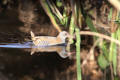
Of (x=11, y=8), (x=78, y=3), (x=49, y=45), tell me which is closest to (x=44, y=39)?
(x=49, y=45)

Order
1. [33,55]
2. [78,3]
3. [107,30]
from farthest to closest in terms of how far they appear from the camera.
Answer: [33,55], [107,30], [78,3]

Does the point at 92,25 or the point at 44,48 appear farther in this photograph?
the point at 44,48

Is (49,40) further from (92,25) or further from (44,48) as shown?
(92,25)

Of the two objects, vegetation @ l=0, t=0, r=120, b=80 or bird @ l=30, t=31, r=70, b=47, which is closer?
vegetation @ l=0, t=0, r=120, b=80

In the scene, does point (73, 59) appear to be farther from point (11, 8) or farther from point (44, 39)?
point (11, 8)

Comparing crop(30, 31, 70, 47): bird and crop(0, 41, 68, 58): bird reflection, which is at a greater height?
crop(30, 31, 70, 47): bird

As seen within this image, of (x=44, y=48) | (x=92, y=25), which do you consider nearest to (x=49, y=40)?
(x=44, y=48)

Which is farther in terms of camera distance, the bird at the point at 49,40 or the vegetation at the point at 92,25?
the bird at the point at 49,40

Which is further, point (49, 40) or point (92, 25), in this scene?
point (49, 40)

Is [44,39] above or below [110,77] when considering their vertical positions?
above

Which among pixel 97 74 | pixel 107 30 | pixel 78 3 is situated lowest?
pixel 97 74

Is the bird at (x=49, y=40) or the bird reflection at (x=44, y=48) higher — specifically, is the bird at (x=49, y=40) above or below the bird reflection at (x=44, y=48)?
above
